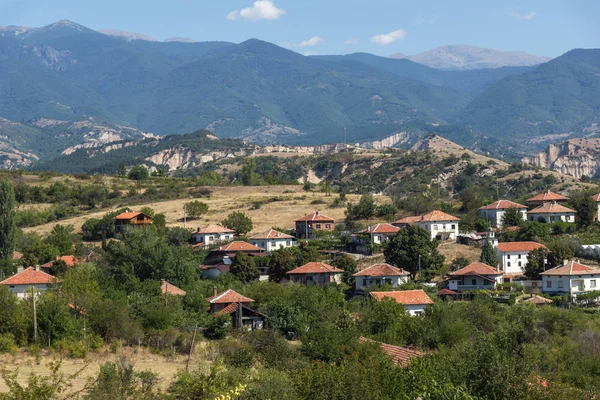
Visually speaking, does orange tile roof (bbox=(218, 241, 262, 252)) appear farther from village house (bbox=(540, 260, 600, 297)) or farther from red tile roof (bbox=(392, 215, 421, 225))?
village house (bbox=(540, 260, 600, 297))

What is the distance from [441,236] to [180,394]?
42.5m

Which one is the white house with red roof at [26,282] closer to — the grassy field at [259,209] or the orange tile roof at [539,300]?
the grassy field at [259,209]

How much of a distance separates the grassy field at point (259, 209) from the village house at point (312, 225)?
12.6ft

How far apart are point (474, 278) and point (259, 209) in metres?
36.2

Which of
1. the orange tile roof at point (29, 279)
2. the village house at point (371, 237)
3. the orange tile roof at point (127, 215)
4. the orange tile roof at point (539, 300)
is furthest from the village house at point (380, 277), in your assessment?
the orange tile roof at point (127, 215)

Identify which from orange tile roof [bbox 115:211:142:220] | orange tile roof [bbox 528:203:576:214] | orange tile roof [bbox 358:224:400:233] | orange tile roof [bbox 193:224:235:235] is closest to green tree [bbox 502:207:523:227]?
orange tile roof [bbox 528:203:576:214]

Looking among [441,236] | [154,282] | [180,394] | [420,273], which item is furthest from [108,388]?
[441,236]

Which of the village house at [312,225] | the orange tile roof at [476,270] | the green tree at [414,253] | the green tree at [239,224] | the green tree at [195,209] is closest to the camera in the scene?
the orange tile roof at [476,270]

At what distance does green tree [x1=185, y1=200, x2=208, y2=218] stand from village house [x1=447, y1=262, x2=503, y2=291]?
Result: 3379cm

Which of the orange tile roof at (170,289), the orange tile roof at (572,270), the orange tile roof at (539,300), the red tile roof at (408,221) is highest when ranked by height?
the red tile roof at (408,221)

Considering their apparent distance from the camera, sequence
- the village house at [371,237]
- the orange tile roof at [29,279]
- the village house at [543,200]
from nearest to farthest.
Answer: the orange tile roof at [29,279] < the village house at [371,237] < the village house at [543,200]

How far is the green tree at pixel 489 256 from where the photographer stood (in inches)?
2453

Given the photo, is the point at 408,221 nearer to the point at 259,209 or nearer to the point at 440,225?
the point at 440,225

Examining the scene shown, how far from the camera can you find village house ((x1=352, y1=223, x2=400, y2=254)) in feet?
227
